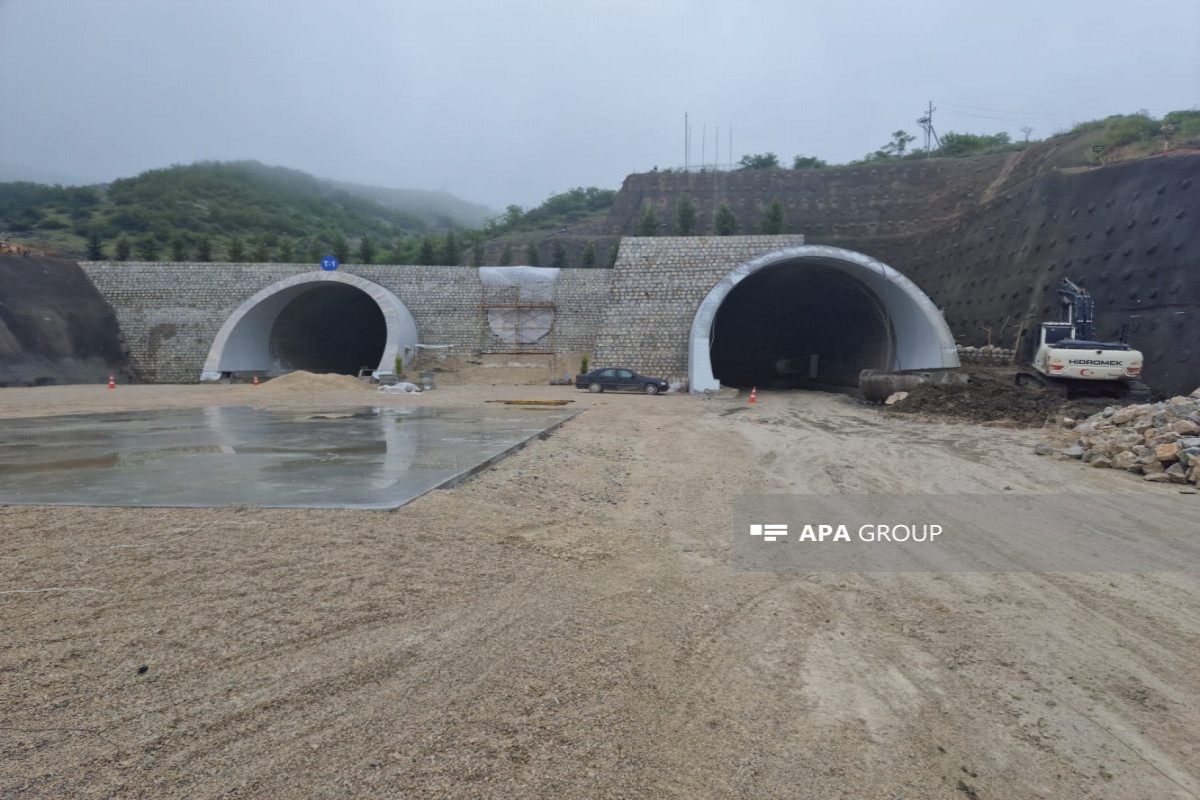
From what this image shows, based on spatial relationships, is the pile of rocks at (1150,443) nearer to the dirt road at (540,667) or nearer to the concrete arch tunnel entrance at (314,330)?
the dirt road at (540,667)

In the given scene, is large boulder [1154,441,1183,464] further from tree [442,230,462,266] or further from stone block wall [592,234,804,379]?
tree [442,230,462,266]

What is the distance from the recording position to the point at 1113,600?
14.3 ft

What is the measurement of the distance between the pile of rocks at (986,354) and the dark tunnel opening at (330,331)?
25663 millimetres

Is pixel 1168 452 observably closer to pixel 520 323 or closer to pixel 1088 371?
pixel 1088 371

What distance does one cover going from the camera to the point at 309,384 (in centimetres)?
2425

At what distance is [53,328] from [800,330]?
34027 mm

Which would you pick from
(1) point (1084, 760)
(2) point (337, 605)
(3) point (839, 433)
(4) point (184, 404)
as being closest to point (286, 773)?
(2) point (337, 605)

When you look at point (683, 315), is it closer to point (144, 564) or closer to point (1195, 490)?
point (1195, 490)

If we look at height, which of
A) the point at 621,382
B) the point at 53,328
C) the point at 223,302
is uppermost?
the point at 223,302

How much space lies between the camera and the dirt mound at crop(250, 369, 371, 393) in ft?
77.8

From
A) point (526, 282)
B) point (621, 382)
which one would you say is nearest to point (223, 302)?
point (526, 282)

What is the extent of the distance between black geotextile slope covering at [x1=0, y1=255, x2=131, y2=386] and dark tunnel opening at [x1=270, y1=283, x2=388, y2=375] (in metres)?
7.10
